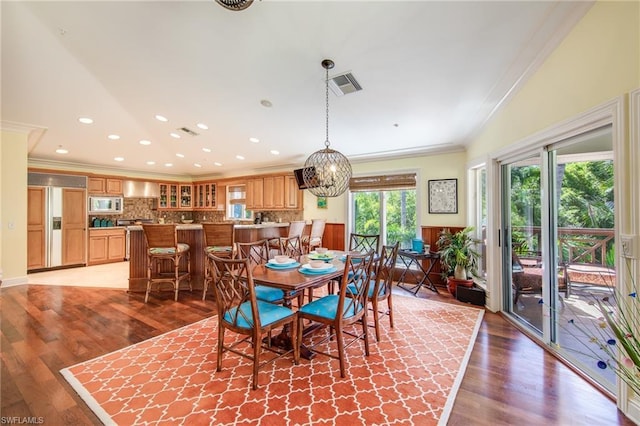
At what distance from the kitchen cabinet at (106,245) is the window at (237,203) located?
8.77ft

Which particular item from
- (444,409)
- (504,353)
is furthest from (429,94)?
(444,409)

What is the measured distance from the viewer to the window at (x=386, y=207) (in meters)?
5.10

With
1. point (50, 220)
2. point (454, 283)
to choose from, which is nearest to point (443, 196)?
point (454, 283)

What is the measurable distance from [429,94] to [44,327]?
16.5 ft

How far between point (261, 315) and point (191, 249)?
9.76ft

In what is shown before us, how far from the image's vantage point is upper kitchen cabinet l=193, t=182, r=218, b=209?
7785 mm

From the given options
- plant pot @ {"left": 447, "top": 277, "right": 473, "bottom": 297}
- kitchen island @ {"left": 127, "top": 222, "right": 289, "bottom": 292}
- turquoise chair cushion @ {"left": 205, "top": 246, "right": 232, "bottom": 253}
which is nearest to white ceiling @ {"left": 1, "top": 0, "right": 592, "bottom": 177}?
kitchen island @ {"left": 127, "top": 222, "right": 289, "bottom": 292}

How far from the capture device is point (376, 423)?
5.33ft

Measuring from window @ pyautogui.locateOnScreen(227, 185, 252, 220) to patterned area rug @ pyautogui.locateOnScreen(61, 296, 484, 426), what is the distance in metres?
4.77

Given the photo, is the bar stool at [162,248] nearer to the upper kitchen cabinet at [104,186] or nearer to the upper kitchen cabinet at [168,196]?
the upper kitchen cabinet at [104,186]

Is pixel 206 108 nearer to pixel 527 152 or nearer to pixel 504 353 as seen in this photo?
pixel 527 152

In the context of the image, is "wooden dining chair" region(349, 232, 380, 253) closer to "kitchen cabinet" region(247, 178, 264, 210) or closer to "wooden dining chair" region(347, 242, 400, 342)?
"wooden dining chair" region(347, 242, 400, 342)

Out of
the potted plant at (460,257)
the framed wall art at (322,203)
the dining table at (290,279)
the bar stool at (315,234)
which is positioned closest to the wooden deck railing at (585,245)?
the potted plant at (460,257)

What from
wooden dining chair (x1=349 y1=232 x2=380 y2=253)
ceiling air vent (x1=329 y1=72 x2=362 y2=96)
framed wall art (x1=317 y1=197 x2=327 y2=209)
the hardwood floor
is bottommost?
the hardwood floor
